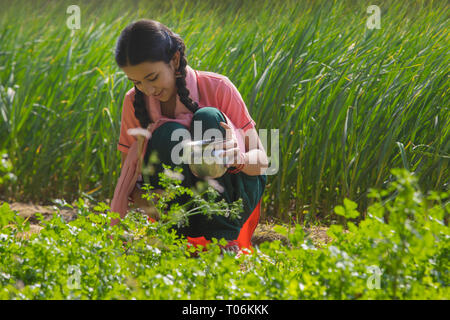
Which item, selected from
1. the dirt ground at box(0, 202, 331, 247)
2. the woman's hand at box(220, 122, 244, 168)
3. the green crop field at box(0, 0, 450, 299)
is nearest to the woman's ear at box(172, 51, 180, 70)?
the woman's hand at box(220, 122, 244, 168)

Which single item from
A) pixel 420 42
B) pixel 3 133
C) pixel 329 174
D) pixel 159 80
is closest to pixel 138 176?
pixel 159 80

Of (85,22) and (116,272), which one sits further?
(85,22)

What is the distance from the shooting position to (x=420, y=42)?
8.84 feet

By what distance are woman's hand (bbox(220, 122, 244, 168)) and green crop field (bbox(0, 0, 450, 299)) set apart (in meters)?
0.34

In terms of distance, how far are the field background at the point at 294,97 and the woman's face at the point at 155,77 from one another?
61cm

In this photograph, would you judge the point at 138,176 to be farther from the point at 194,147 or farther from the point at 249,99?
the point at 249,99

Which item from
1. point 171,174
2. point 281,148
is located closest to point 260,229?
point 281,148

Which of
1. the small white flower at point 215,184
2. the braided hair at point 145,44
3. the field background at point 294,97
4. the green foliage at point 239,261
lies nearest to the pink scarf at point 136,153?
the braided hair at point 145,44

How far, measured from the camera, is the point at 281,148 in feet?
8.53

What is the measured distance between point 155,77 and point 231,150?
39 cm

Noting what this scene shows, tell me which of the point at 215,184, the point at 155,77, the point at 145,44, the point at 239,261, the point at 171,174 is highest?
the point at 145,44

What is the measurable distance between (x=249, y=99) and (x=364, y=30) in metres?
0.74

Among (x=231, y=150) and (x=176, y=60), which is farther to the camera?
(x=176, y=60)

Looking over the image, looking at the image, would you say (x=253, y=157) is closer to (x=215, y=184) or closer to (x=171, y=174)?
(x=215, y=184)
